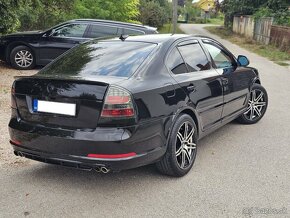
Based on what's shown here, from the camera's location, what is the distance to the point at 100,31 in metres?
11.3

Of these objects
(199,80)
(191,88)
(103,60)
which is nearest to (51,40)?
(103,60)

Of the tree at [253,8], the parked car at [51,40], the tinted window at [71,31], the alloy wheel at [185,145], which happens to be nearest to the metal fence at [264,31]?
the tree at [253,8]

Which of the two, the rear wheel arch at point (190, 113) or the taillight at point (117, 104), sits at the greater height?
the taillight at point (117, 104)

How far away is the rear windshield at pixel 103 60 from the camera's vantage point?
13.9ft

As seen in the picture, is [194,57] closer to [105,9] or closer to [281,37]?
[105,9]

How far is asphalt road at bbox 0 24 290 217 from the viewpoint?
370cm

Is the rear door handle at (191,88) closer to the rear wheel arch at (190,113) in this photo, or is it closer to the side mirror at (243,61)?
the rear wheel arch at (190,113)

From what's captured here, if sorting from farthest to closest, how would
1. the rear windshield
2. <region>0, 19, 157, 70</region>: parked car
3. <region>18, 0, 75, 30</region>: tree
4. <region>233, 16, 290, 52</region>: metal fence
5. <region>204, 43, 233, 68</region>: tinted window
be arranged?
<region>233, 16, 290, 52</region>: metal fence
<region>18, 0, 75, 30</region>: tree
<region>0, 19, 157, 70</region>: parked car
<region>204, 43, 233, 68</region>: tinted window
the rear windshield

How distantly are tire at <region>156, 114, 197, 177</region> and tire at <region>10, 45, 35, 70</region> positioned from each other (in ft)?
26.2

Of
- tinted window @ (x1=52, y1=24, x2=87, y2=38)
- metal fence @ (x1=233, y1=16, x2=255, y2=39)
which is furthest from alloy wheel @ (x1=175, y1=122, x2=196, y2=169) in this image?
metal fence @ (x1=233, y1=16, x2=255, y2=39)

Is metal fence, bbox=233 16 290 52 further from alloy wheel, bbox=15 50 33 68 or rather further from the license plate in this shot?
the license plate

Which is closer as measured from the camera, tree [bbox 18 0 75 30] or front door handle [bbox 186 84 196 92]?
front door handle [bbox 186 84 196 92]

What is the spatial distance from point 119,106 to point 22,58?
8.47m

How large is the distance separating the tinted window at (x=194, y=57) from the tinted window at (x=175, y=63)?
0.12 metres
